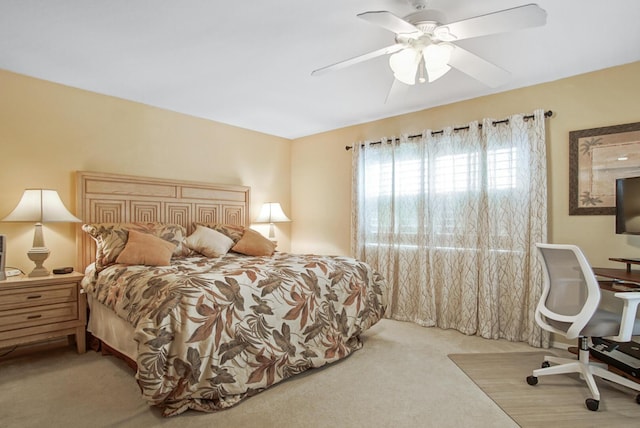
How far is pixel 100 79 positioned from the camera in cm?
322

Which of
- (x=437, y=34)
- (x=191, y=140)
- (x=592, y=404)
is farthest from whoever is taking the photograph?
(x=191, y=140)

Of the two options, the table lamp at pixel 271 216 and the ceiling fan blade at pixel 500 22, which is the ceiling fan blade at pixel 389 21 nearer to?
the ceiling fan blade at pixel 500 22

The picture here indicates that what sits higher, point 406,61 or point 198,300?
point 406,61

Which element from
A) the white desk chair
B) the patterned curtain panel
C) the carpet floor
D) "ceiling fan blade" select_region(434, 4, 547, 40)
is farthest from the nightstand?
the white desk chair

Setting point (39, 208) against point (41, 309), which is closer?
point (41, 309)

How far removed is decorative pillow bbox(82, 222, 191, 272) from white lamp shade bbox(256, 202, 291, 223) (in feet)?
4.51

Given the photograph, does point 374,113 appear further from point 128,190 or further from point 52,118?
point 52,118

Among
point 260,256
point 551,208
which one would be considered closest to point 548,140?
point 551,208

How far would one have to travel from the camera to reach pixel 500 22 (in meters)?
1.76

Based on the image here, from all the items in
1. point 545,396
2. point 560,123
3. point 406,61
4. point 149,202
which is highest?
point 406,61

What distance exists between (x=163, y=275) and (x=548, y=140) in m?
3.56

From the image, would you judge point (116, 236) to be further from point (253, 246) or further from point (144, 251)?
point (253, 246)

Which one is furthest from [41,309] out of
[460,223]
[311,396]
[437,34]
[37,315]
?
[460,223]

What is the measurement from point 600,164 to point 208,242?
380cm
